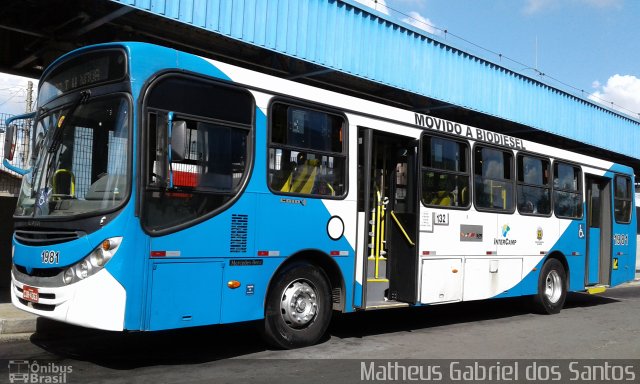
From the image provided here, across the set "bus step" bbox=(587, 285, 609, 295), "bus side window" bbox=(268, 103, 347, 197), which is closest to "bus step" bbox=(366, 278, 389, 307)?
"bus side window" bbox=(268, 103, 347, 197)

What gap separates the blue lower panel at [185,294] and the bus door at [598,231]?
9330 mm

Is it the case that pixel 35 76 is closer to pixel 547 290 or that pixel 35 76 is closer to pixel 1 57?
pixel 1 57

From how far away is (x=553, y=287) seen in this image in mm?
11195

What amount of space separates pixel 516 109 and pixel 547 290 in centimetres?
681

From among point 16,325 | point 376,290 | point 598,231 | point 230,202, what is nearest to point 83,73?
point 230,202

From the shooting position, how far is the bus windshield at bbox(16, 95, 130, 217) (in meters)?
5.44

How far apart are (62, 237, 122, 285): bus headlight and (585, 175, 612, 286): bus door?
1040 cm

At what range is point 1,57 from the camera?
448 inches

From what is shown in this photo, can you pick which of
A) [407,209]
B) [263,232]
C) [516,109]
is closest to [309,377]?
[263,232]

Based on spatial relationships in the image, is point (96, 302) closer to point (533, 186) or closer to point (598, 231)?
point (533, 186)

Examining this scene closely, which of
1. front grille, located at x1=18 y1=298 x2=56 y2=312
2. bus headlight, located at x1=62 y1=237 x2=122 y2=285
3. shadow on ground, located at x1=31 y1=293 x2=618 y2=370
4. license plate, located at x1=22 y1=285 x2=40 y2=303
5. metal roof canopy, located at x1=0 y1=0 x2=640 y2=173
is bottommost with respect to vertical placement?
shadow on ground, located at x1=31 y1=293 x2=618 y2=370

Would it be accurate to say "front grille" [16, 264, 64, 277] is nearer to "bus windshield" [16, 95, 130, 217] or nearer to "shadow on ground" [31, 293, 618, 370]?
"bus windshield" [16, 95, 130, 217]

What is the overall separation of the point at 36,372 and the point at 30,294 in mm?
816

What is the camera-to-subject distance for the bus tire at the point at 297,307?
6.57 metres
